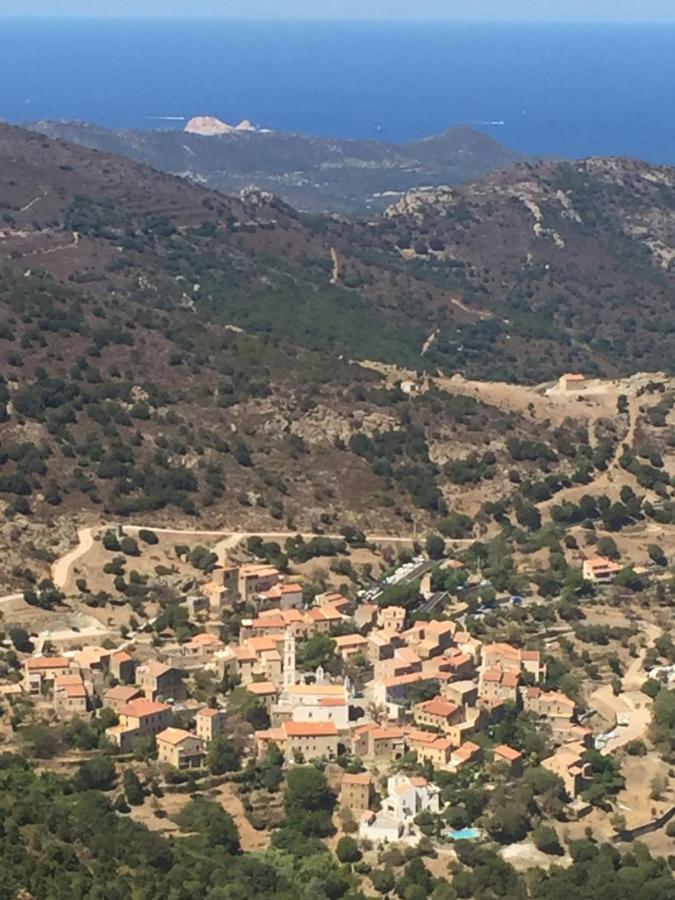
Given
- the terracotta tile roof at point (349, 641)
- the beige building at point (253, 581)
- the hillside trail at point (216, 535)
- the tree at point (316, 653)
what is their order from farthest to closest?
the hillside trail at point (216, 535), the beige building at point (253, 581), the terracotta tile roof at point (349, 641), the tree at point (316, 653)

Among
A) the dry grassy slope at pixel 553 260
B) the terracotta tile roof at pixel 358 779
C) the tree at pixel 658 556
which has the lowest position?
the dry grassy slope at pixel 553 260

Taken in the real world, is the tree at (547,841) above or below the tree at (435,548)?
above

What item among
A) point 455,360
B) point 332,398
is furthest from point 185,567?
point 455,360

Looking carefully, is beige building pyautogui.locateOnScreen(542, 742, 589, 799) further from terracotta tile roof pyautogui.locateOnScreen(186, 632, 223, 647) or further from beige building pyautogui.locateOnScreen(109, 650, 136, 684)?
beige building pyautogui.locateOnScreen(109, 650, 136, 684)

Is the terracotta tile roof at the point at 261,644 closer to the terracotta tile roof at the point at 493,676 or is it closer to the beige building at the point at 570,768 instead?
the terracotta tile roof at the point at 493,676

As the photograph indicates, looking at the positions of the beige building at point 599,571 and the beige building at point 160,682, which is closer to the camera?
the beige building at point 160,682

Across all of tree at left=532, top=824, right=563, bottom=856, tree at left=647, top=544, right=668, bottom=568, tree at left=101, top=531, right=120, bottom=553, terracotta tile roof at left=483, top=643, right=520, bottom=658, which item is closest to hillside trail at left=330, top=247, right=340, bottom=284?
tree at left=647, top=544, right=668, bottom=568

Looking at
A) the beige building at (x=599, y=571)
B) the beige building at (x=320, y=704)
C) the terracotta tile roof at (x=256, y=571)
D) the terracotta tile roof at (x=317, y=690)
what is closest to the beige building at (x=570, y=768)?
the beige building at (x=320, y=704)

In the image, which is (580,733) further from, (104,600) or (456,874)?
(104,600)
